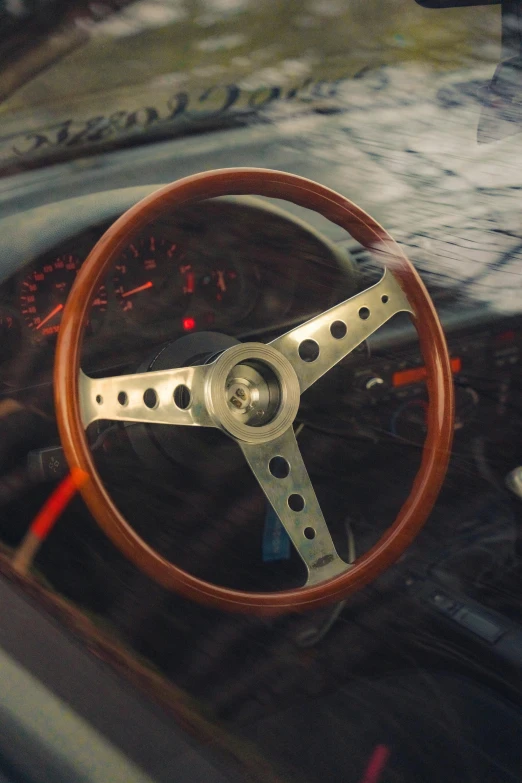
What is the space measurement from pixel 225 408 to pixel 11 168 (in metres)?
0.50

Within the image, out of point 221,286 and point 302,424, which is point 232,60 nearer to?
point 221,286

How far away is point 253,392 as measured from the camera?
1416mm

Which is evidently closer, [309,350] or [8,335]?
[309,350]

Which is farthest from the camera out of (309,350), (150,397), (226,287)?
(226,287)

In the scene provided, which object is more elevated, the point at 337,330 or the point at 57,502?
the point at 337,330

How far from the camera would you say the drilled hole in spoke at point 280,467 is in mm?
1455

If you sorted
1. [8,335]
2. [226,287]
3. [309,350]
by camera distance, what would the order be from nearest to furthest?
[309,350] < [8,335] < [226,287]

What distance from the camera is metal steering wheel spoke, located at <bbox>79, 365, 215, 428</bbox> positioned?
4.37 feet

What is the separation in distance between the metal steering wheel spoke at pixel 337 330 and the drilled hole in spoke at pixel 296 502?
17cm

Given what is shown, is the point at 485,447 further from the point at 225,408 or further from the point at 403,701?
the point at 225,408

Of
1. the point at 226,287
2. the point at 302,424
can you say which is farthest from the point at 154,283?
the point at 302,424

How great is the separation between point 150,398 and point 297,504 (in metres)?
0.30

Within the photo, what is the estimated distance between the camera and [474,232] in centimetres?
139

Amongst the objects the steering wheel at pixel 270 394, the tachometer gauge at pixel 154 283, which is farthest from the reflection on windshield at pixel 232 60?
the tachometer gauge at pixel 154 283
